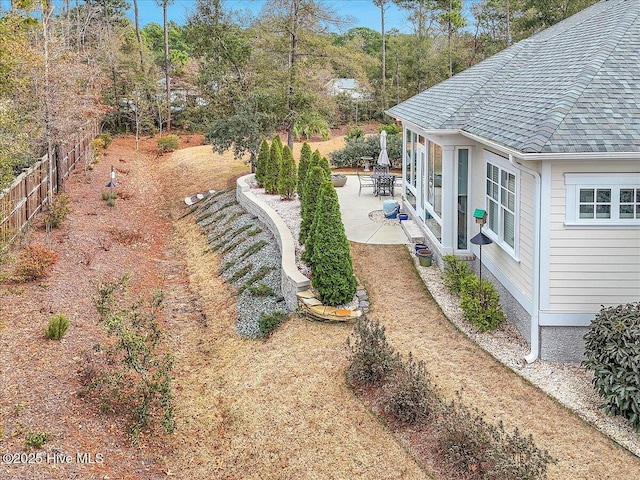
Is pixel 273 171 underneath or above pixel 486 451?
above

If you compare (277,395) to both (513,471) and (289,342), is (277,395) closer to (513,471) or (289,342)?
(289,342)

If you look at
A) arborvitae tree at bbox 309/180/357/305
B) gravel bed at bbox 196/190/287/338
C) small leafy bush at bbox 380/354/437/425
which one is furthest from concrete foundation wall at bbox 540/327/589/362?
gravel bed at bbox 196/190/287/338

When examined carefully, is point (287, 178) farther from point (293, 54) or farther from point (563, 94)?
point (563, 94)

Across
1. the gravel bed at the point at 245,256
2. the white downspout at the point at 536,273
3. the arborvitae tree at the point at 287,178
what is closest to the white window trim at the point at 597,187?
the white downspout at the point at 536,273

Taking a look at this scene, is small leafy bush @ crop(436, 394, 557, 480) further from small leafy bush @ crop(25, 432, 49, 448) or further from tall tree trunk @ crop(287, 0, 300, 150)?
tall tree trunk @ crop(287, 0, 300, 150)

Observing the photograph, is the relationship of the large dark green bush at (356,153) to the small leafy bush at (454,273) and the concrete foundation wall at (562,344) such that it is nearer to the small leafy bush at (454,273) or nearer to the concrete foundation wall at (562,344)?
the small leafy bush at (454,273)

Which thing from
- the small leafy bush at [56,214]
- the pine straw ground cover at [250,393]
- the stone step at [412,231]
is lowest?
the pine straw ground cover at [250,393]

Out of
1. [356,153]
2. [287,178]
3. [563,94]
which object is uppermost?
[563,94]

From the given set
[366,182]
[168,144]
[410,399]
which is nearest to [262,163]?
[366,182]
